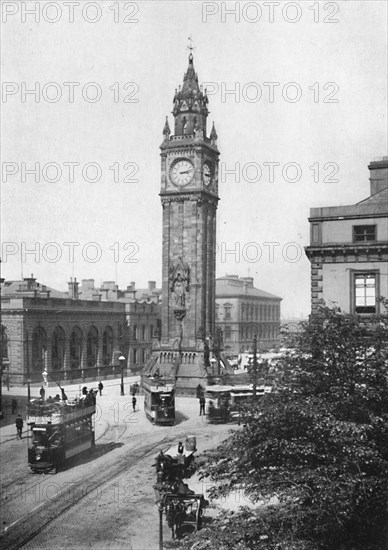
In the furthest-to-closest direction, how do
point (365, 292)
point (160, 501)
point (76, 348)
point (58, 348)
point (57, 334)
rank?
point (76, 348), point (57, 334), point (58, 348), point (365, 292), point (160, 501)

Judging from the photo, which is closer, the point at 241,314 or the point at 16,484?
the point at 16,484

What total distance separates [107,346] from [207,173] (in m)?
25.5

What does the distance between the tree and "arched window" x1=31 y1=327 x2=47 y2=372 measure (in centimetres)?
4909

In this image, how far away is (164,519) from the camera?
64.6ft

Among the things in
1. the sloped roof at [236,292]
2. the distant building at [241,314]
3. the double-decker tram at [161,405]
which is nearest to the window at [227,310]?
the distant building at [241,314]

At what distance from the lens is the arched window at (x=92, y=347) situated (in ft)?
231

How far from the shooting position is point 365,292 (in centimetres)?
2745

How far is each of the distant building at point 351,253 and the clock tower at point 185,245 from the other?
29.1 m

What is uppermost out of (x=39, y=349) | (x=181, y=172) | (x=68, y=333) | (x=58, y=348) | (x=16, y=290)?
(x=181, y=172)

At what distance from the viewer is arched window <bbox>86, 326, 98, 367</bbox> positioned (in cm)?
7031

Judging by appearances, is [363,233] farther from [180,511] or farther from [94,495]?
[94,495]

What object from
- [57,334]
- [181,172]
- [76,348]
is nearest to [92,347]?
[76,348]

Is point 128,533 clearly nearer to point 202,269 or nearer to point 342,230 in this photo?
point 342,230

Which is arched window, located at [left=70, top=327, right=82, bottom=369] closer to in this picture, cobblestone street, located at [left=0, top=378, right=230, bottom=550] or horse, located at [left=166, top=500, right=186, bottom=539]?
cobblestone street, located at [left=0, top=378, right=230, bottom=550]
